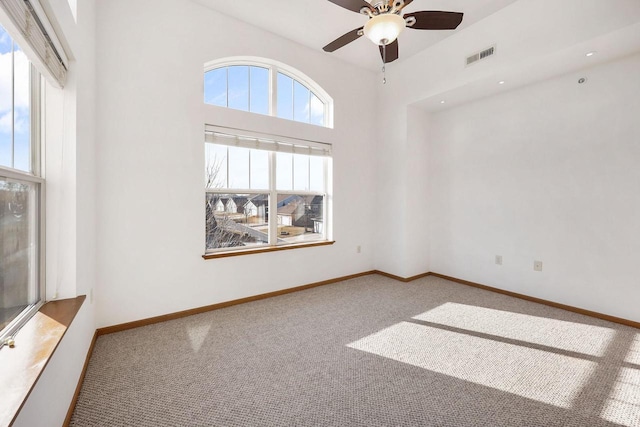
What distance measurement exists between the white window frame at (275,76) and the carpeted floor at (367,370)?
2.66m

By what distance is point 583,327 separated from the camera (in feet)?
8.90

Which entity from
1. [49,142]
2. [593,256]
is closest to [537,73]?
[593,256]

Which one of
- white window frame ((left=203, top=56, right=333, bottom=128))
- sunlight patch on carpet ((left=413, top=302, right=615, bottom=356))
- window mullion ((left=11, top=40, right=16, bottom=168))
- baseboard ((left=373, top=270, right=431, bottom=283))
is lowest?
sunlight patch on carpet ((left=413, top=302, right=615, bottom=356))

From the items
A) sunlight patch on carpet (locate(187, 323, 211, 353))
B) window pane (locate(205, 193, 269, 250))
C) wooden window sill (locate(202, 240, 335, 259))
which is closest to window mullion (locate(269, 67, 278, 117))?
window pane (locate(205, 193, 269, 250))

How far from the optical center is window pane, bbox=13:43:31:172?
4.50 feet

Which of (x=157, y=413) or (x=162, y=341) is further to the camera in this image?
(x=162, y=341)

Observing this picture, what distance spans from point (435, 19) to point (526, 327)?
292 cm

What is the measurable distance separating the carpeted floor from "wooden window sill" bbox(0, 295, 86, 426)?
1.95 ft

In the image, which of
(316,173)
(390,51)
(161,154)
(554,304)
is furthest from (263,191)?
→ (554,304)

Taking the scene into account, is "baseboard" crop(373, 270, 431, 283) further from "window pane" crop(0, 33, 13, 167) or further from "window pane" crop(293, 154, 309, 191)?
"window pane" crop(0, 33, 13, 167)

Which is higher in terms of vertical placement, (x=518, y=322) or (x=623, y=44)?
(x=623, y=44)

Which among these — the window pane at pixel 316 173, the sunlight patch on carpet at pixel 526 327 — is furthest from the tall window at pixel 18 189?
the sunlight patch on carpet at pixel 526 327

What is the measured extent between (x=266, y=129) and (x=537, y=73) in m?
3.18

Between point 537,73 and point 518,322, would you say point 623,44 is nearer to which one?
point 537,73
